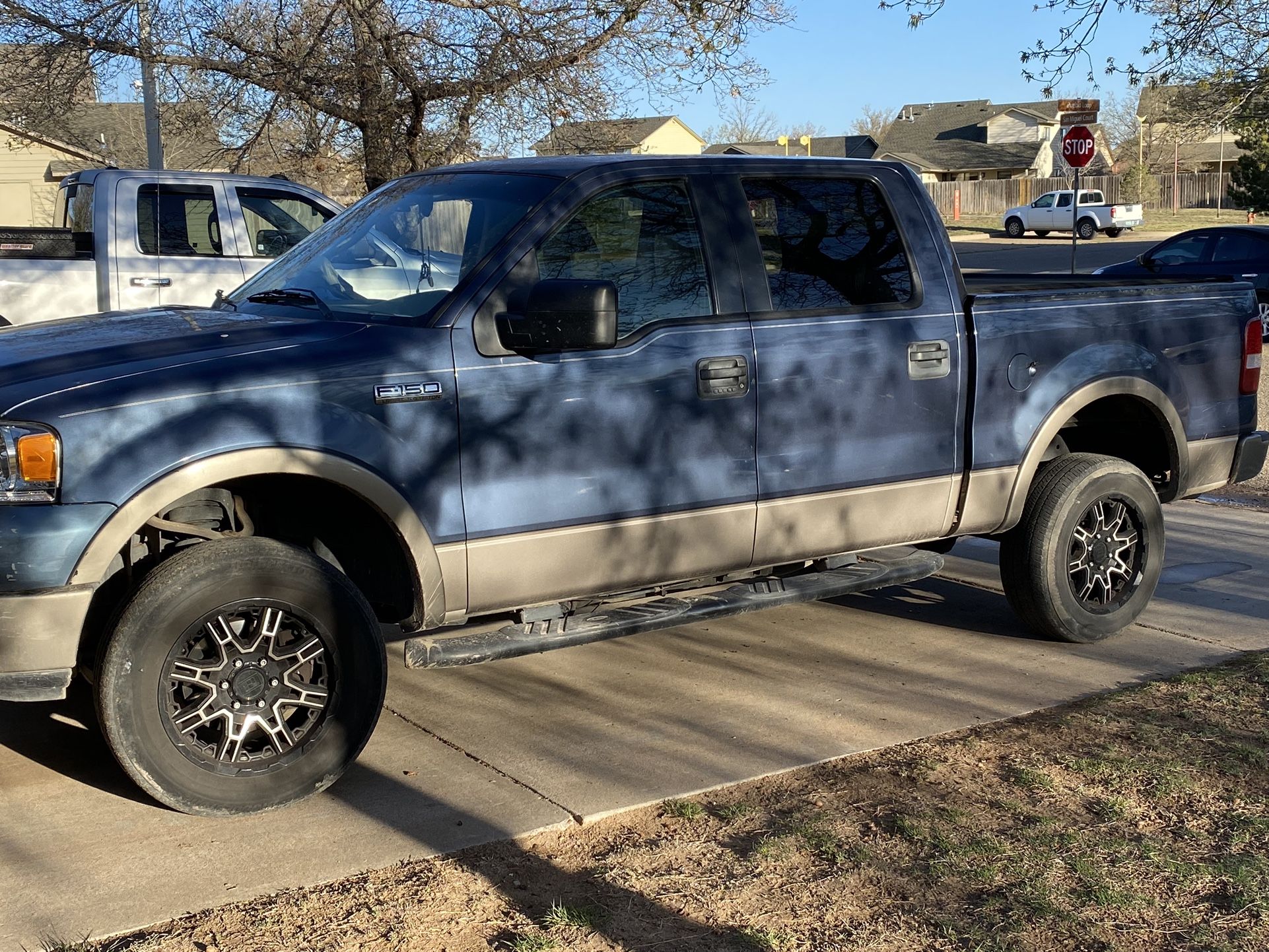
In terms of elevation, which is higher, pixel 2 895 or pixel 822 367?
pixel 822 367

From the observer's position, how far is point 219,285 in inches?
436

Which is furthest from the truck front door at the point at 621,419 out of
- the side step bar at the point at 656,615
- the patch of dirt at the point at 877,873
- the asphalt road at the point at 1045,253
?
the asphalt road at the point at 1045,253

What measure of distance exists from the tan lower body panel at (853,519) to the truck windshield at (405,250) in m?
1.44

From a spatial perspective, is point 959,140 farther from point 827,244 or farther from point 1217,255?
point 827,244

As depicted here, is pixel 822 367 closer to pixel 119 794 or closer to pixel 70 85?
pixel 119 794

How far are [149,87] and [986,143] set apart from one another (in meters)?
70.7

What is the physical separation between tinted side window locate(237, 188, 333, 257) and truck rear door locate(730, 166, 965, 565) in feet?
22.2

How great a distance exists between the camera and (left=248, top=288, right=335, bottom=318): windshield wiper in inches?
192

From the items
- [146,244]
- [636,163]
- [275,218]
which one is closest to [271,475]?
[636,163]

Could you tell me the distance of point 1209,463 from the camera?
6414 mm

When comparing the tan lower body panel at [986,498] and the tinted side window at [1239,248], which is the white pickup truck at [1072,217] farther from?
the tan lower body panel at [986,498]

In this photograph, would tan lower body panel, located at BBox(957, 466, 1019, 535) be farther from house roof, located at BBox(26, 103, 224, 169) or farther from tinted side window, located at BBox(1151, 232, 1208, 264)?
tinted side window, located at BBox(1151, 232, 1208, 264)

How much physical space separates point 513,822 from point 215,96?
13.1m

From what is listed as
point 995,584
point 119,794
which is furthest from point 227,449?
point 995,584
